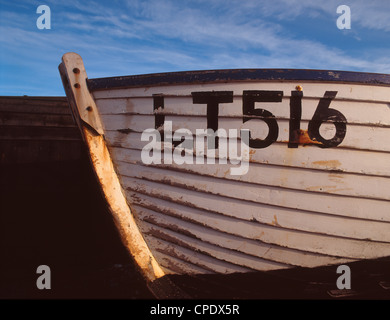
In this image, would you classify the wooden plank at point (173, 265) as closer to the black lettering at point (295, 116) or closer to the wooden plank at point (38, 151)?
the black lettering at point (295, 116)

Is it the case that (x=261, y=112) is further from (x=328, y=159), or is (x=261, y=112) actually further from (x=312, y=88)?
(x=328, y=159)

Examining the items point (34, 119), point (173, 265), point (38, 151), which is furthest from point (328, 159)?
point (34, 119)

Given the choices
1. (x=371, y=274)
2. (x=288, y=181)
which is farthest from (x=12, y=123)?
(x=371, y=274)

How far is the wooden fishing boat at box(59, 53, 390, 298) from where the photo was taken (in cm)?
215

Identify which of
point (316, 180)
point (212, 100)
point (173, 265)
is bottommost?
point (173, 265)

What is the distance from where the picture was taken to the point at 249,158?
7.48ft

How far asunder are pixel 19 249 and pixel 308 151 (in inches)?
197

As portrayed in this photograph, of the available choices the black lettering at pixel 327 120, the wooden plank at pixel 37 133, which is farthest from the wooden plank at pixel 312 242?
the wooden plank at pixel 37 133

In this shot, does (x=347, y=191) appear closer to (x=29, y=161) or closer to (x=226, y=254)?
(x=226, y=254)

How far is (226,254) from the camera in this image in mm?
2529

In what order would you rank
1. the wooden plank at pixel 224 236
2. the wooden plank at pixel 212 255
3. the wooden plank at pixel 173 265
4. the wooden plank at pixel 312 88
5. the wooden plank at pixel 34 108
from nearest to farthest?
1. the wooden plank at pixel 312 88
2. the wooden plank at pixel 224 236
3. the wooden plank at pixel 212 255
4. the wooden plank at pixel 173 265
5. the wooden plank at pixel 34 108

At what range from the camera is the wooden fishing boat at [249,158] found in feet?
7.04

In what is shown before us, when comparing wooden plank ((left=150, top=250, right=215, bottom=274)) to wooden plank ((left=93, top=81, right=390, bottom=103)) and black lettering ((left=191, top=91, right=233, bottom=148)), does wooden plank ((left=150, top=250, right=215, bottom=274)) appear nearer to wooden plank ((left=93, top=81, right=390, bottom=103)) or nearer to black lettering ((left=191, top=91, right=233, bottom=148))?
black lettering ((left=191, top=91, right=233, bottom=148))
